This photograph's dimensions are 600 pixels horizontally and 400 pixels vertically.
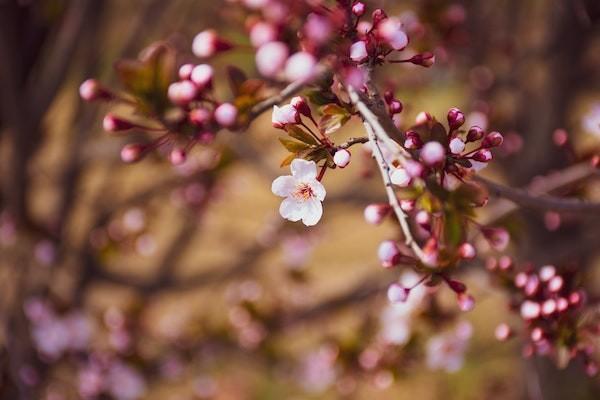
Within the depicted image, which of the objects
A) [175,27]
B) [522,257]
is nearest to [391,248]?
[522,257]

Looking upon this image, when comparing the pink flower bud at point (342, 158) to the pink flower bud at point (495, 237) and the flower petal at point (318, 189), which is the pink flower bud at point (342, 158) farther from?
the pink flower bud at point (495, 237)

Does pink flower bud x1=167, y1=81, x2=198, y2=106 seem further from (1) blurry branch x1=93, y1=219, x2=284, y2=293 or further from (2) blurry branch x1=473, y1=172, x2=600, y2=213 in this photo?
(1) blurry branch x1=93, y1=219, x2=284, y2=293

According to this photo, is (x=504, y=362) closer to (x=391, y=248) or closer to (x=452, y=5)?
(x=452, y=5)

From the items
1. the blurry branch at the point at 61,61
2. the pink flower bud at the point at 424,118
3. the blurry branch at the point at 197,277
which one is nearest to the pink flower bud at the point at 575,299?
the pink flower bud at the point at 424,118

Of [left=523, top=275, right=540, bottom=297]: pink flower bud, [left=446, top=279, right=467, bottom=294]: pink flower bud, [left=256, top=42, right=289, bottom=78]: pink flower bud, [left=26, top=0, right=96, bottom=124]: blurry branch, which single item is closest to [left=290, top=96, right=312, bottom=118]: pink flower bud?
[left=256, top=42, right=289, bottom=78]: pink flower bud

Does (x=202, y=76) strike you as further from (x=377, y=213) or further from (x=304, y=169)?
(x=377, y=213)

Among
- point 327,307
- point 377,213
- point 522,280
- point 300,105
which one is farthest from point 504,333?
point 327,307
